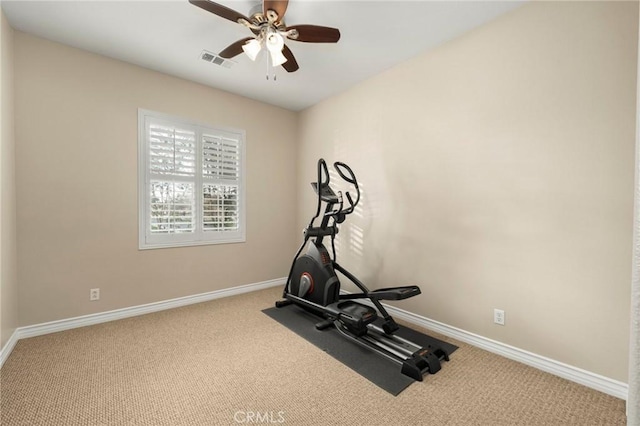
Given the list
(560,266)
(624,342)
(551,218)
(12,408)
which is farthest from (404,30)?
(12,408)

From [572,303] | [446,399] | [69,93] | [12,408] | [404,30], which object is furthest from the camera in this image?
[69,93]

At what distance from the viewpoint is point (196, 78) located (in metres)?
3.48

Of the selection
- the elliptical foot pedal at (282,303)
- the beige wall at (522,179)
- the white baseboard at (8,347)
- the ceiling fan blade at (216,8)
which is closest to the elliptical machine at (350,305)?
the elliptical foot pedal at (282,303)

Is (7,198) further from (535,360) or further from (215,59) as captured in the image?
(535,360)

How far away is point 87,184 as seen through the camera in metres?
2.90

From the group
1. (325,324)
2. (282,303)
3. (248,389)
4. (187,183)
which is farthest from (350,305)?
(187,183)

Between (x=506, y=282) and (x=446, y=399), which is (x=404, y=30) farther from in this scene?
(x=446, y=399)

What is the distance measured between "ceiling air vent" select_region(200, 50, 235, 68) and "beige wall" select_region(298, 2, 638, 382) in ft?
5.58

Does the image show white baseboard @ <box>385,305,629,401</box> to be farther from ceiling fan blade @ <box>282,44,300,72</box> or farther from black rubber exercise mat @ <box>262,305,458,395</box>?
ceiling fan blade @ <box>282,44,300,72</box>

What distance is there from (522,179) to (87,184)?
4.01 m

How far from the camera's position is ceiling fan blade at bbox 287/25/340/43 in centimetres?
210

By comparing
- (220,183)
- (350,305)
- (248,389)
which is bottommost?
(248,389)

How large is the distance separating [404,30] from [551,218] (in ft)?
6.47

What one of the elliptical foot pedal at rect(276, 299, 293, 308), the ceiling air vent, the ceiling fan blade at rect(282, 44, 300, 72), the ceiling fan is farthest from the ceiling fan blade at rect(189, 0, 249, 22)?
A: the elliptical foot pedal at rect(276, 299, 293, 308)
